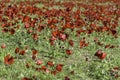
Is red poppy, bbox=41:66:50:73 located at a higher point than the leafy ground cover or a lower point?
higher

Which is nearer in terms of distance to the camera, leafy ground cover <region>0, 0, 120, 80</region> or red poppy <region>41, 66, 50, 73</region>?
red poppy <region>41, 66, 50, 73</region>

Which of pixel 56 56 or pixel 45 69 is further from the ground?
pixel 45 69

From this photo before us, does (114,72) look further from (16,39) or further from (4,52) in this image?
(16,39)

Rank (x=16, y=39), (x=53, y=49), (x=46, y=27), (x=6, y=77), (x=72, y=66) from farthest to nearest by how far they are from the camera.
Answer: (x=46, y=27)
(x=16, y=39)
(x=53, y=49)
(x=72, y=66)
(x=6, y=77)

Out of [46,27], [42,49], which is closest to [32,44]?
[42,49]

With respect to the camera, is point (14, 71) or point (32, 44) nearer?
point (14, 71)

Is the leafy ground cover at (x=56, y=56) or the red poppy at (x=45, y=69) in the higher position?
the red poppy at (x=45, y=69)

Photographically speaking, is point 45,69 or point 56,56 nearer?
point 45,69

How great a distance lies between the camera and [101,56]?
285 inches

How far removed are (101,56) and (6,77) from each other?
6.31 feet

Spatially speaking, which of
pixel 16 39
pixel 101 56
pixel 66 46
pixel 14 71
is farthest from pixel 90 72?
pixel 16 39

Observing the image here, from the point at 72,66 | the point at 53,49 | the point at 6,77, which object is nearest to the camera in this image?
the point at 6,77

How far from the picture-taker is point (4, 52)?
8.10 metres

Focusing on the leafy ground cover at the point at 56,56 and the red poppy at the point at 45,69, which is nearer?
the red poppy at the point at 45,69
